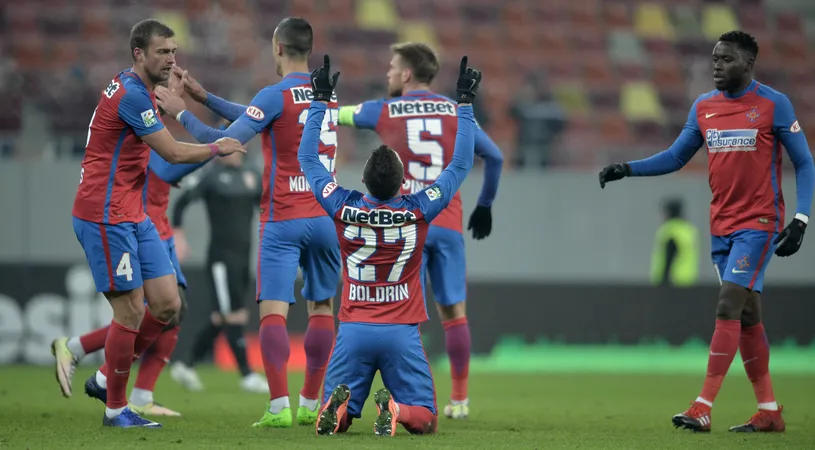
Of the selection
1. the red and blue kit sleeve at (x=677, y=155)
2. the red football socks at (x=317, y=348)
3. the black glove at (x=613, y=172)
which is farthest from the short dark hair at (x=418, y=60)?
the red football socks at (x=317, y=348)

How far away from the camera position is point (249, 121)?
7023 mm

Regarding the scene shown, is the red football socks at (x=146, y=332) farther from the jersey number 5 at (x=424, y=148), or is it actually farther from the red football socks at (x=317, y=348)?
the jersey number 5 at (x=424, y=148)

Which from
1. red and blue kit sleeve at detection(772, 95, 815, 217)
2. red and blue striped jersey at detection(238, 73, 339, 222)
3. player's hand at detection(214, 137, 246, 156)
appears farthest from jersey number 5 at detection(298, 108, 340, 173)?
red and blue kit sleeve at detection(772, 95, 815, 217)

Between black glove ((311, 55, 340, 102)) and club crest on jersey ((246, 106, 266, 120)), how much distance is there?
1.52 ft

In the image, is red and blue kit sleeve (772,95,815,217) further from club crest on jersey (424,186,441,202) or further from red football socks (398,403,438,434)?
red football socks (398,403,438,434)

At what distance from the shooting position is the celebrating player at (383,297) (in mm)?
6480

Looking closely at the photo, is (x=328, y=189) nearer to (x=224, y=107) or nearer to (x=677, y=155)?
(x=224, y=107)

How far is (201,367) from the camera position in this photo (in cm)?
1423

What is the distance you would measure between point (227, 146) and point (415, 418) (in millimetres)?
1936

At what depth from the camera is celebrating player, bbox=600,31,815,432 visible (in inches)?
291

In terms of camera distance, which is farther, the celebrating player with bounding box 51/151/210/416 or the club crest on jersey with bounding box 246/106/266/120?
the celebrating player with bounding box 51/151/210/416

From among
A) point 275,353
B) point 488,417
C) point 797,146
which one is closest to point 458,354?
point 488,417

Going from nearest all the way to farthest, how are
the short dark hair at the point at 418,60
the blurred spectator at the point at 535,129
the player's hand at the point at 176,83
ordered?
the player's hand at the point at 176,83 → the short dark hair at the point at 418,60 → the blurred spectator at the point at 535,129

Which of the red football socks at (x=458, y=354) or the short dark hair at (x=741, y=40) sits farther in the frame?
the red football socks at (x=458, y=354)
